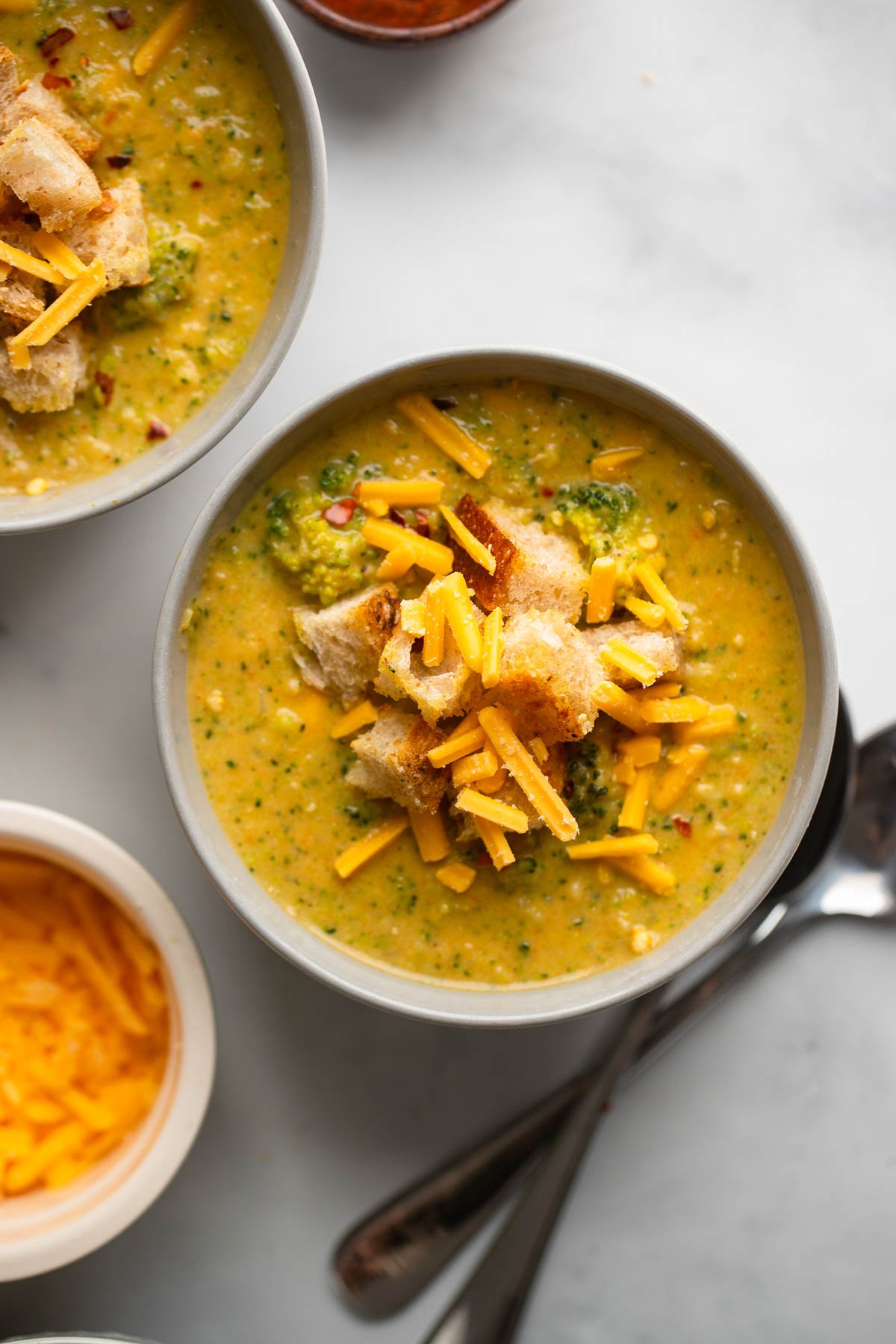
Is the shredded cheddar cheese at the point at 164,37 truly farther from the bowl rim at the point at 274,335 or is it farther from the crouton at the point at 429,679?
the crouton at the point at 429,679

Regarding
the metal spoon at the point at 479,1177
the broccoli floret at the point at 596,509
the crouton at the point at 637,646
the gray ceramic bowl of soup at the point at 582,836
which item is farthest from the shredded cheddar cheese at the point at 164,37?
the metal spoon at the point at 479,1177

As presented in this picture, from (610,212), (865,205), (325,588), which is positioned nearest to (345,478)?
(325,588)

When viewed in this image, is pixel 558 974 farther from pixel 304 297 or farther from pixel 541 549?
pixel 304 297

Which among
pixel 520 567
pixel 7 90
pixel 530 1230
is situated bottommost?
pixel 530 1230

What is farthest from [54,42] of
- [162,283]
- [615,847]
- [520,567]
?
[615,847]

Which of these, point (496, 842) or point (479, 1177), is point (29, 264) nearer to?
point (496, 842)

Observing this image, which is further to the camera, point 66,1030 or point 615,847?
point 66,1030
